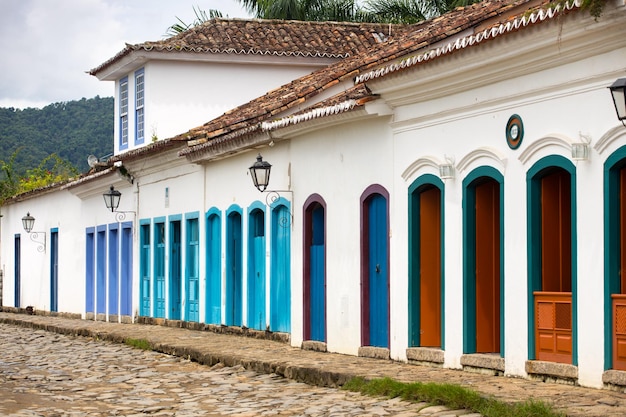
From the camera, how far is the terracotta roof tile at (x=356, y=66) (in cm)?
1570

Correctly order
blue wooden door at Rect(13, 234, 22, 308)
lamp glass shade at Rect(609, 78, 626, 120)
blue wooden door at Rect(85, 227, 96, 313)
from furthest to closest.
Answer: blue wooden door at Rect(13, 234, 22, 308) < blue wooden door at Rect(85, 227, 96, 313) < lamp glass shade at Rect(609, 78, 626, 120)

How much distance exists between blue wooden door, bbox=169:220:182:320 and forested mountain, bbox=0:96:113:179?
113 ft

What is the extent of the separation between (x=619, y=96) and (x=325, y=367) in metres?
4.97

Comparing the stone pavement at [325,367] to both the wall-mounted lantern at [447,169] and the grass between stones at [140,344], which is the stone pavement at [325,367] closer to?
the grass between stones at [140,344]

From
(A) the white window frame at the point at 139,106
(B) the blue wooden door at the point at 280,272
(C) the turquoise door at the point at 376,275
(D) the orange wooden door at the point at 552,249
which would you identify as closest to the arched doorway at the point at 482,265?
(D) the orange wooden door at the point at 552,249

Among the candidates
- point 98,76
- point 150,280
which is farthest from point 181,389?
point 98,76

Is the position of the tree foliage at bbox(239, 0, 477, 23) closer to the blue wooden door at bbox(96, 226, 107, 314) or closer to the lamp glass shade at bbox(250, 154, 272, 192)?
the blue wooden door at bbox(96, 226, 107, 314)

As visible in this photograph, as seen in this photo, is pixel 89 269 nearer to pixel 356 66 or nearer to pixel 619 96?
pixel 356 66

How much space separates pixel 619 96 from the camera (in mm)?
9477

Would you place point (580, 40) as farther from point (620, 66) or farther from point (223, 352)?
point (223, 352)

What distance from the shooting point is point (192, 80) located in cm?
2589

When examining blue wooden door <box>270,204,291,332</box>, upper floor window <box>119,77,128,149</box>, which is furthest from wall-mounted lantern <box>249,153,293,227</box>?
upper floor window <box>119,77,128,149</box>

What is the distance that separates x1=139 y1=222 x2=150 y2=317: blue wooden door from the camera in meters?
24.5

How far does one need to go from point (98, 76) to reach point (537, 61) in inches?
720
